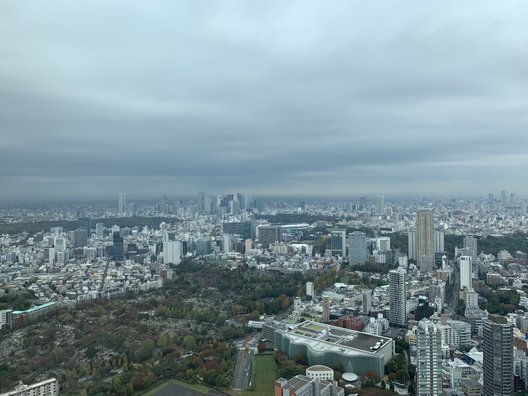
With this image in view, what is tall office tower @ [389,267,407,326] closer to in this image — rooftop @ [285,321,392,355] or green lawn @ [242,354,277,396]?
rooftop @ [285,321,392,355]

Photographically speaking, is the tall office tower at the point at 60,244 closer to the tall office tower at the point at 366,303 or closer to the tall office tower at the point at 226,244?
the tall office tower at the point at 226,244

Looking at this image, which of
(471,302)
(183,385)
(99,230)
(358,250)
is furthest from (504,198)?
(183,385)

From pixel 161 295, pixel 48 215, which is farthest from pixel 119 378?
pixel 48 215

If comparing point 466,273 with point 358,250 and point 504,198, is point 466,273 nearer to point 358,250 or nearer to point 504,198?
point 358,250

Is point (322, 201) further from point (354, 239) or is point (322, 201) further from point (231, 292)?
point (231, 292)

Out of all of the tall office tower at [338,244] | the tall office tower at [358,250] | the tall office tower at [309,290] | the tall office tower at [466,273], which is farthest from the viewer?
the tall office tower at [338,244]

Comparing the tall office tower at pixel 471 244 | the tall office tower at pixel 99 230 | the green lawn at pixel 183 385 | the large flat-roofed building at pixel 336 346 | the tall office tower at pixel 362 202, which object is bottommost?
the green lawn at pixel 183 385

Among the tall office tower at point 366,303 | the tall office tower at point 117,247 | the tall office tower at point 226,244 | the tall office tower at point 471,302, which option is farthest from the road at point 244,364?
the tall office tower at point 226,244
